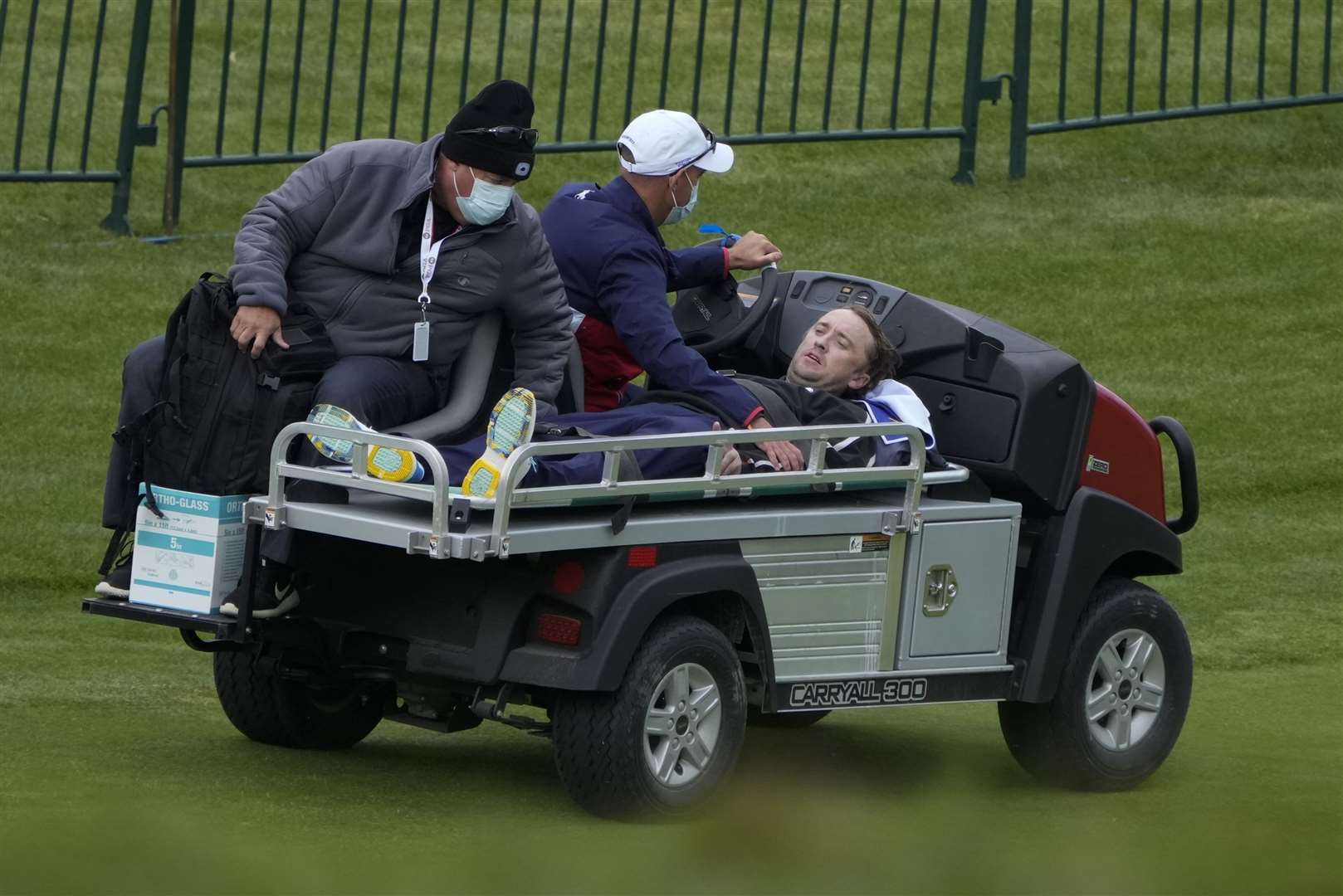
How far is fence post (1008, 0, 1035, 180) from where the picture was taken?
1477 centimetres

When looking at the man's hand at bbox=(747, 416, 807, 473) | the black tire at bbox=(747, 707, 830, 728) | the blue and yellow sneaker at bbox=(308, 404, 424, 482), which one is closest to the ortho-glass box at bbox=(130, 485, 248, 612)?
the blue and yellow sneaker at bbox=(308, 404, 424, 482)

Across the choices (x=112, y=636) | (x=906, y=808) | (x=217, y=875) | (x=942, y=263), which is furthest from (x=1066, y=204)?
(x=217, y=875)

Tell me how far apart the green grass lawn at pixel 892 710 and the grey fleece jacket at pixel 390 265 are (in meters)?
1.27

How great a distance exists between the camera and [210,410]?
613 centimetres

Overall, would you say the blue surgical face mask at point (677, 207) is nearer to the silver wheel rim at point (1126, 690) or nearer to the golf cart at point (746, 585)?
the golf cart at point (746, 585)

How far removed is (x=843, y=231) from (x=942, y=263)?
72 cm

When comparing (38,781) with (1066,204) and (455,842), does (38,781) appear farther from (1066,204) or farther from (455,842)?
(1066,204)

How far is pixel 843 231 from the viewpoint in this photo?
47.4ft

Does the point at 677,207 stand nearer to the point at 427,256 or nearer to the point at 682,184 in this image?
the point at 682,184

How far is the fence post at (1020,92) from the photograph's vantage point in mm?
14766

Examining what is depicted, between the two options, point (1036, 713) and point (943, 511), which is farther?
point (1036, 713)

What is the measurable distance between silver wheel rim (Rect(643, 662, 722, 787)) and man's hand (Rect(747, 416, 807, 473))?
595mm

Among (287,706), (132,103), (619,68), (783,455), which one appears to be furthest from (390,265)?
(619,68)

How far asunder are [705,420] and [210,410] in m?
1.36
